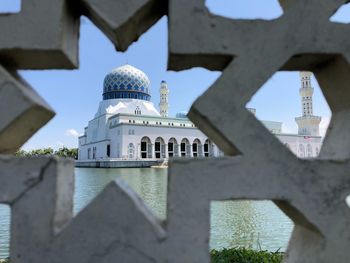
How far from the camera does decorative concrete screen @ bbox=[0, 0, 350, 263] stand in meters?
1.06

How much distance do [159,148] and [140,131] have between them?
13.5 feet

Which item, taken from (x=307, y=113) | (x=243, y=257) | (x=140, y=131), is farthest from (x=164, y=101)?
(x=243, y=257)

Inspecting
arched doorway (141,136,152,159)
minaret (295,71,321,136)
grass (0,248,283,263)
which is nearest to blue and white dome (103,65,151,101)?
arched doorway (141,136,152,159)

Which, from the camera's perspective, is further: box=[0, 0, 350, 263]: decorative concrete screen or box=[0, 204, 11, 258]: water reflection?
box=[0, 204, 11, 258]: water reflection

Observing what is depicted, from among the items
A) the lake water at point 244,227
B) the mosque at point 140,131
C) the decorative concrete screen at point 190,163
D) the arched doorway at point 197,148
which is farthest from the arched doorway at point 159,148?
the decorative concrete screen at point 190,163

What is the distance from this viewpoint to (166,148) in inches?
1570

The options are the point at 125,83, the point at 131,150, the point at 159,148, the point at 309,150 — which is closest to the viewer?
the point at 131,150

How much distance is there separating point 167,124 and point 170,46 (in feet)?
131

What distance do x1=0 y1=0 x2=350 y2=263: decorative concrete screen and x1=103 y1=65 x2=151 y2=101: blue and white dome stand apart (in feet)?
136

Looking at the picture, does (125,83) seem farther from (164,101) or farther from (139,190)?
(139,190)

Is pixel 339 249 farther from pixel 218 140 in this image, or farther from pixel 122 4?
pixel 122 4

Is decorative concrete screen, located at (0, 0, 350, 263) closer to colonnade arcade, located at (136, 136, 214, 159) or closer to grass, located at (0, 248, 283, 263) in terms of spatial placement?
grass, located at (0, 248, 283, 263)

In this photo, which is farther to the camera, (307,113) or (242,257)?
(307,113)

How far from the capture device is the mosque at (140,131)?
37250 mm
